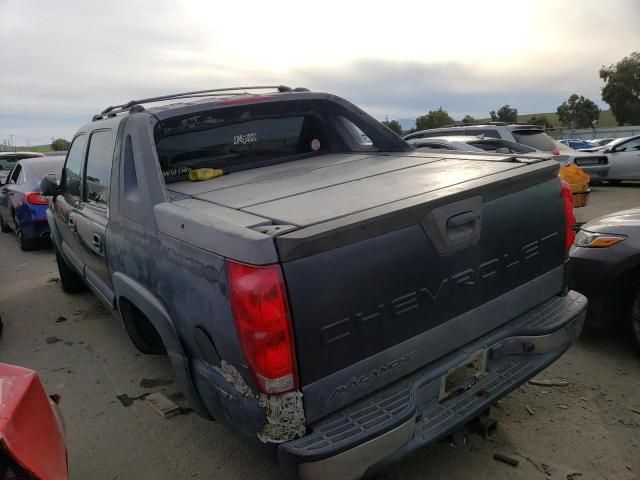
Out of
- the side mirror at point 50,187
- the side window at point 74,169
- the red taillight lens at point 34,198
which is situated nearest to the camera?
the side window at point 74,169

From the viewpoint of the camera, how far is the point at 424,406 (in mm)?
2178

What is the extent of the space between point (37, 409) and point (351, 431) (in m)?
1.22

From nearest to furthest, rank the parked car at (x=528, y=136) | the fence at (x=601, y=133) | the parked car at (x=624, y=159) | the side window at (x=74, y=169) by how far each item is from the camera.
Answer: the side window at (x=74, y=169), the parked car at (x=528, y=136), the parked car at (x=624, y=159), the fence at (x=601, y=133)

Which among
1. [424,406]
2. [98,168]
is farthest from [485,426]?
[98,168]

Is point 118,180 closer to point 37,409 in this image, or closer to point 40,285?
point 37,409

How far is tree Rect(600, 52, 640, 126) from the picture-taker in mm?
53594

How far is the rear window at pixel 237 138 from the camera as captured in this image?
3.45 m

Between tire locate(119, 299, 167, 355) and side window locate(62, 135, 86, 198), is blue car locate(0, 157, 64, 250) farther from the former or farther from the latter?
tire locate(119, 299, 167, 355)

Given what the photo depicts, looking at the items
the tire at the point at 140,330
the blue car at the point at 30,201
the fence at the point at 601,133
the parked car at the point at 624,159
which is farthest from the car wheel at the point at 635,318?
the fence at the point at 601,133

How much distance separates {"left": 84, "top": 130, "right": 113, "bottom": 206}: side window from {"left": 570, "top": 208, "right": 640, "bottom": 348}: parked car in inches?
134

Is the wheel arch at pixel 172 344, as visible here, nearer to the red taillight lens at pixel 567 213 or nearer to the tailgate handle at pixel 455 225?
the tailgate handle at pixel 455 225

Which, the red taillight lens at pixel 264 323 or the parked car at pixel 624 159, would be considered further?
the parked car at pixel 624 159

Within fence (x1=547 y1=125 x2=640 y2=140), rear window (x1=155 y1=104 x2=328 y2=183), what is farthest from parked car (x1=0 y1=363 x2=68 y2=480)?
fence (x1=547 y1=125 x2=640 y2=140)

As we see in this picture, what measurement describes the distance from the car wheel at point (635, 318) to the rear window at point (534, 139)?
24.7 feet
